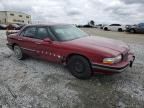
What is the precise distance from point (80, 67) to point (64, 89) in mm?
751

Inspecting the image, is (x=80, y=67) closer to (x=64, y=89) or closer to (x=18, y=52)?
(x=64, y=89)

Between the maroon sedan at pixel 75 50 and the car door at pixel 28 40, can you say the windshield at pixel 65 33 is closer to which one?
the maroon sedan at pixel 75 50

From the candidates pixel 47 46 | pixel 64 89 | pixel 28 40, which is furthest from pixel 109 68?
pixel 28 40

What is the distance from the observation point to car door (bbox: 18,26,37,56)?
17.4ft

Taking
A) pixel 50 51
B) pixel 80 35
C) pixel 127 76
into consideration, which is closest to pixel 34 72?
pixel 50 51

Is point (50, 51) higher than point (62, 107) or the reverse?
higher

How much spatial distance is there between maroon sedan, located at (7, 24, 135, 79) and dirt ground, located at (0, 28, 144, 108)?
386mm

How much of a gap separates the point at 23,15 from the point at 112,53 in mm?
74766

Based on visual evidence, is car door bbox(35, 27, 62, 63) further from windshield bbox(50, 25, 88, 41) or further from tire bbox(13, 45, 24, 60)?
tire bbox(13, 45, 24, 60)

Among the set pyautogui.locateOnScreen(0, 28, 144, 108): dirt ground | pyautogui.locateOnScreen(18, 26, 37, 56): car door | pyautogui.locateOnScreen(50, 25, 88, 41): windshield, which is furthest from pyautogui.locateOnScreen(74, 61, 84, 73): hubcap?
pyautogui.locateOnScreen(18, 26, 37, 56): car door

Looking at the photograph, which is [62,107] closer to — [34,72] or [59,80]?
[59,80]

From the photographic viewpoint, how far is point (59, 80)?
4.31m

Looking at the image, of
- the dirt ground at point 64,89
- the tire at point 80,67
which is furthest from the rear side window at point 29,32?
the tire at point 80,67

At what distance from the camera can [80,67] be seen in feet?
13.9
